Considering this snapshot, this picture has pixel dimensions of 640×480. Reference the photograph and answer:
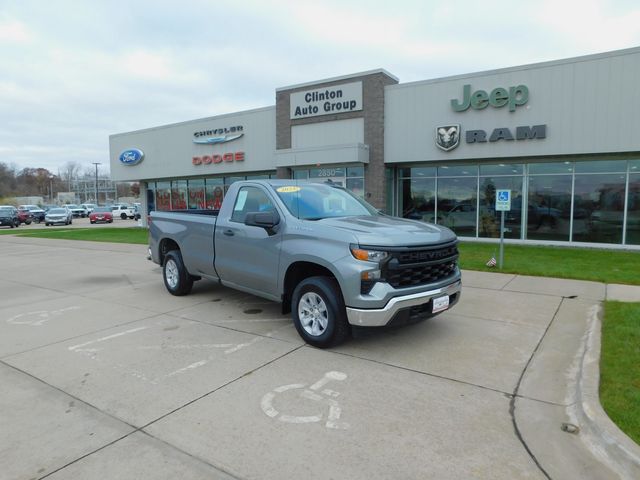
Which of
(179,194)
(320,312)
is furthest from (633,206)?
(179,194)

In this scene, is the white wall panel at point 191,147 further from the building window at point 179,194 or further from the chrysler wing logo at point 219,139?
the building window at point 179,194

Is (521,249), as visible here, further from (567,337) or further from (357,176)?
(567,337)

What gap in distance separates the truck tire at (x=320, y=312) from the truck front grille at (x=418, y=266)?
640 millimetres

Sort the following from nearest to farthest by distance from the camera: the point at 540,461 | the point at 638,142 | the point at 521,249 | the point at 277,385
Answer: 1. the point at 540,461
2. the point at 277,385
3. the point at 638,142
4. the point at 521,249

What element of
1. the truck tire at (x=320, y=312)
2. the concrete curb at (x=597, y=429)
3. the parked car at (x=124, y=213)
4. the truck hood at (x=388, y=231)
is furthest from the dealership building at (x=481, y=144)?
the parked car at (x=124, y=213)

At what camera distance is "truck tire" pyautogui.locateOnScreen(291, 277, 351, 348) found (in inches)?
192

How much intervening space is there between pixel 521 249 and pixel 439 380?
11.3 meters

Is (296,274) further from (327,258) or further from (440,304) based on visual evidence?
(440,304)

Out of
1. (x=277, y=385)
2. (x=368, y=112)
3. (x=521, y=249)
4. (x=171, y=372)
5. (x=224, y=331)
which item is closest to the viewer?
(x=277, y=385)

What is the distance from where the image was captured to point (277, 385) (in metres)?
4.16

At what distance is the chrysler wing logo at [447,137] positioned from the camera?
15.7 metres

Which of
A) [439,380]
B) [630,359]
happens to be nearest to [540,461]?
[439,380]

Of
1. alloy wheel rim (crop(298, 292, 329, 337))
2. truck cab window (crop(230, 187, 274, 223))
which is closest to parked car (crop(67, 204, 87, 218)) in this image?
truck cab window (crop(230, 187, 274, 223))

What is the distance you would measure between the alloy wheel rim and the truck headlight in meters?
0.70
